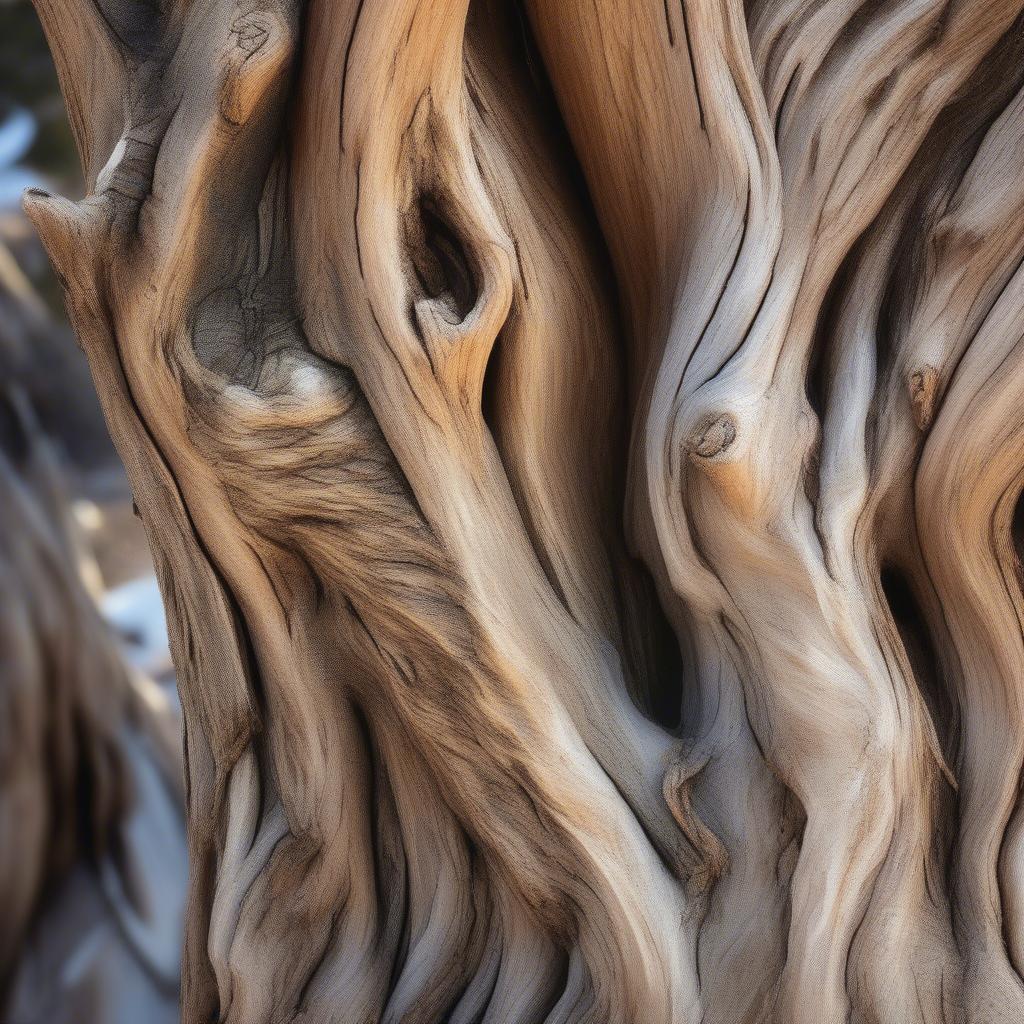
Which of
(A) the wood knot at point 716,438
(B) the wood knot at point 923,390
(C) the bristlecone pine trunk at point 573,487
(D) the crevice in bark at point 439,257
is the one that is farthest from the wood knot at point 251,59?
(B) the wood knot at point 923,390

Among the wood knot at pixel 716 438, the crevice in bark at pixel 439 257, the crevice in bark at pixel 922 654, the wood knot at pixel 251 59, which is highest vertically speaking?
the wood knot at pixel 251 59

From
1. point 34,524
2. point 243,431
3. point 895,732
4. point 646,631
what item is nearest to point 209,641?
point 243,431

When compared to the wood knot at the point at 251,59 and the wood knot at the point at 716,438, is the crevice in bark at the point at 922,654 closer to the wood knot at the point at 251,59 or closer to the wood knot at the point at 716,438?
the wood knot at the point at 716,438

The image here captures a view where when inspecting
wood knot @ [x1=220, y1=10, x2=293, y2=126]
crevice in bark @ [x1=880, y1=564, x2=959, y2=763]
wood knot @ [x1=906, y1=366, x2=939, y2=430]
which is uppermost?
wood knot @ [x1=220, y1=10, x2=293, y2=126]

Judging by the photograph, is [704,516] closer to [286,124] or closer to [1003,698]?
[1003,698]

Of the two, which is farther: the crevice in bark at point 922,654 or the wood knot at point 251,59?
the crevice in bark at point 922,654

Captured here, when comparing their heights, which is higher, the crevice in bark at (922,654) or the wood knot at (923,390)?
the wood knot at (923,390)

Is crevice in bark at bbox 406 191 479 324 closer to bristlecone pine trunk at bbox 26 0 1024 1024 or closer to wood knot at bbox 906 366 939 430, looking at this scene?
bristlecone pine trunk at bbox 26 0 1024 1024

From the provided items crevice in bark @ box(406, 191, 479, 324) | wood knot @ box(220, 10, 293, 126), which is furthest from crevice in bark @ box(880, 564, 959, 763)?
wood knot @ box(220, 10, 293, 126)
